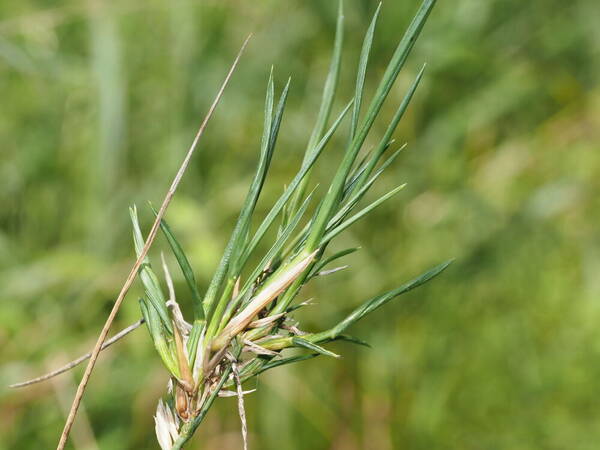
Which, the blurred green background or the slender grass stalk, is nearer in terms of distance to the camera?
the slender grass stalk

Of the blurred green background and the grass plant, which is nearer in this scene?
the grass plant

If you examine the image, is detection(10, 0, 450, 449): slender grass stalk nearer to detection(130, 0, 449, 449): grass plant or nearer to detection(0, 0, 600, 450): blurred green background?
detection(130, 0, 449, 449): grass plant

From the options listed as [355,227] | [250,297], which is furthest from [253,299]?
[355,227]

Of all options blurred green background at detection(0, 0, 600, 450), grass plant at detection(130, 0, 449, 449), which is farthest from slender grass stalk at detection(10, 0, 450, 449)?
blurred green background at detection(0, 0, 600, 450)

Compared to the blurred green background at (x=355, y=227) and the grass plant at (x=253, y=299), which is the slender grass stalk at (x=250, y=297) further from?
the blurred green background at (x=355, y=227)

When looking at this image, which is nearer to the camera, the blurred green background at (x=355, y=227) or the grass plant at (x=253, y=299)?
the grass plant at (x=253, y=299)

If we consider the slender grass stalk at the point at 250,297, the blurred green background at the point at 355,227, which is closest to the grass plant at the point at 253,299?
the slender grass stalk at the point at 250,297

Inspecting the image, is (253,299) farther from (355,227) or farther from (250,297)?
(355,227)

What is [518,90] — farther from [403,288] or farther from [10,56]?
[403,288]

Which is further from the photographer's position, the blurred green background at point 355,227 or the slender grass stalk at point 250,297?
the blurred green background at point 355,227
